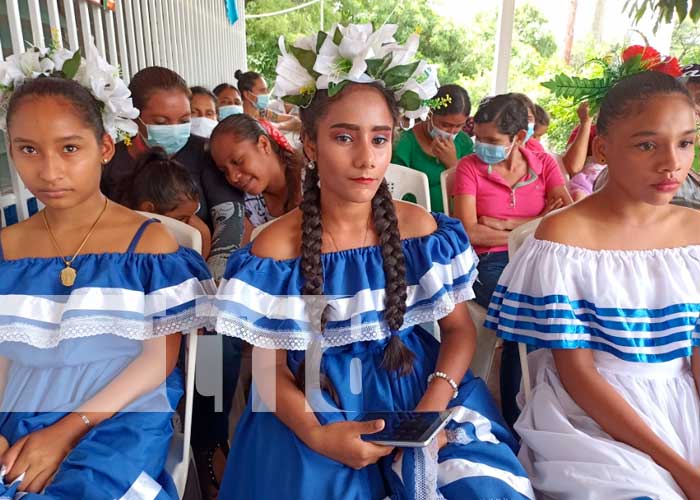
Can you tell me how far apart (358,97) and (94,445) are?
94 cm

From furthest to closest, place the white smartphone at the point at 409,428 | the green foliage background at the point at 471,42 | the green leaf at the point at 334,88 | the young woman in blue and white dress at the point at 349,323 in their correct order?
the green foliage background at the point at 471,42, the green leaf at the point at 334,88, the young woman in blue and white dress at the point at 349,323, the white smartphone at the point at 409,428

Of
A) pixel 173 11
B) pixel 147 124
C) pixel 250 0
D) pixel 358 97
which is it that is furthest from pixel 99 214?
pixel 250 0

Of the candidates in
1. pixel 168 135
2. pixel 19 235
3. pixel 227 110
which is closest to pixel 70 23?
pixel 168 135

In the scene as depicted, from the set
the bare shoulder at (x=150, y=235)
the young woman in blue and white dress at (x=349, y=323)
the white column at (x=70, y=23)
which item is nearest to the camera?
the young woman in blue and white dress at (x=349, y=323)

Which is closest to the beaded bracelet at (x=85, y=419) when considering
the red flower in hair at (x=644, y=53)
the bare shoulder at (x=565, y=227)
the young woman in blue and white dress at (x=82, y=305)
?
the young woman in blue and white dress at (x=82, y=305)

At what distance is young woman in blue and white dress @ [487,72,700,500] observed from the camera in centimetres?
123

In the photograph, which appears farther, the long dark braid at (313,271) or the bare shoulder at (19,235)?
the bare shoulder at (19,235)

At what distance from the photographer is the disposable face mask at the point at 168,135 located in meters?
2.21

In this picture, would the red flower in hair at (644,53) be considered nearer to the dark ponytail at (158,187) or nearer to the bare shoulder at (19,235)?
the dark ponytail at (158,187)

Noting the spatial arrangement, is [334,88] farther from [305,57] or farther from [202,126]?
[202,126]

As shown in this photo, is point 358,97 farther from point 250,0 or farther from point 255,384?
point 250,0

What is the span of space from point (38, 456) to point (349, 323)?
2.29 feet

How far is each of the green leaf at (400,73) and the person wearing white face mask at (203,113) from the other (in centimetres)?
198

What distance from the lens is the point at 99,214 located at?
1.42m
